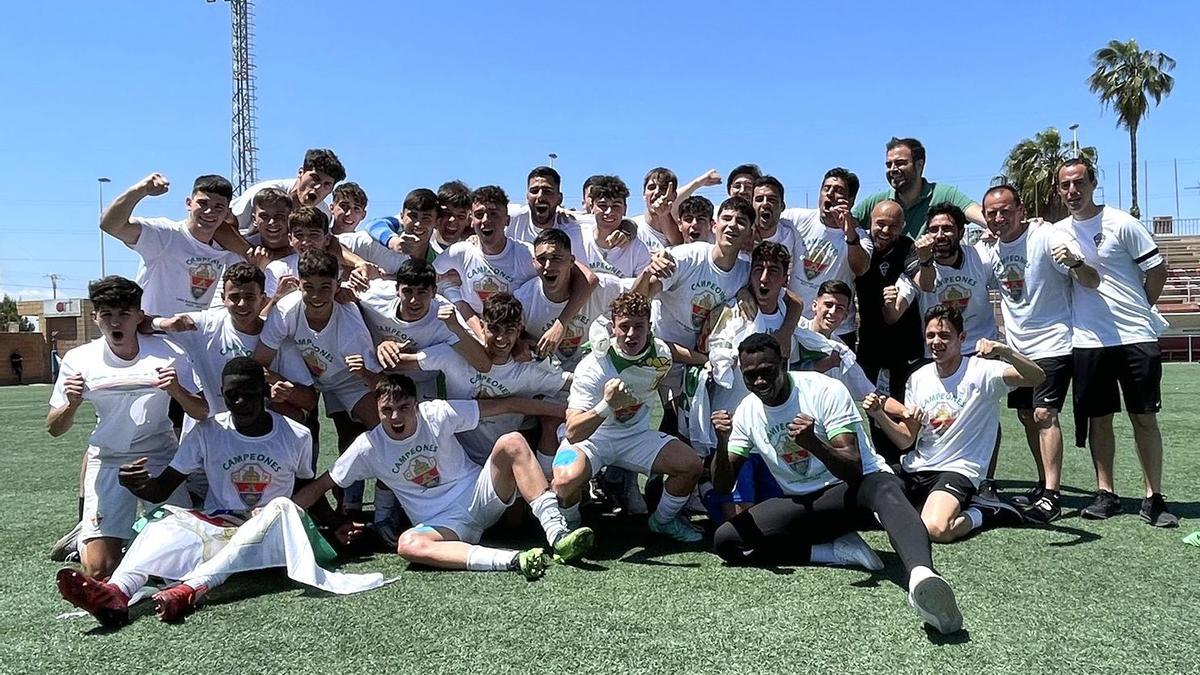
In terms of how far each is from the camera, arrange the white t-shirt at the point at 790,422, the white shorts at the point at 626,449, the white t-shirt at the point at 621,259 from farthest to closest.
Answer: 1. the white t-shirt at the point at 621,259
2. the white shorts at the point at 626,449
3. the white t-shirt at the point at 790,422

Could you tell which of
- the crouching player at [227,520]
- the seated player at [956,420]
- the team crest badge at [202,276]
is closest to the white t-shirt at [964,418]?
the seated player at [956,420]

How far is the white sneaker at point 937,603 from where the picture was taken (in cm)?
336

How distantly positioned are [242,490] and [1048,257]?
553cm

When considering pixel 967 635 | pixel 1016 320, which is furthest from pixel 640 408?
pixel 1016 320

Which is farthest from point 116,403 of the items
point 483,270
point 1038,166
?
point 1038,166

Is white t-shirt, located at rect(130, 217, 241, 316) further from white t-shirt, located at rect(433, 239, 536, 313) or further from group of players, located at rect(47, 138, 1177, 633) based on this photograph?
white t-shirt, located at rect(433, 239, 536, 313)

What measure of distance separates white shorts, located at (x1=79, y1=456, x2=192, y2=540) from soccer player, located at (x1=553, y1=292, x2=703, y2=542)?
232 cm

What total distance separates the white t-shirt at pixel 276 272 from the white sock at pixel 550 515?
8.02 feet

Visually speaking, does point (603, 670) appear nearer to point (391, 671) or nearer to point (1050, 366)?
point (391, 671)

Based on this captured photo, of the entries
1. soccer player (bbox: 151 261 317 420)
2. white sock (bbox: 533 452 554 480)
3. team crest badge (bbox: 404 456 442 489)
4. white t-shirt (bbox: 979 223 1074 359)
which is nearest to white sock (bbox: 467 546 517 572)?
team crest badge (bbox: 404 456 442 489)

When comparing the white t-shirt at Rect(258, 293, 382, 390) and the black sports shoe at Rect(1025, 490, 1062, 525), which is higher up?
the white t-shirt at Rect(258, 293, 382, 390)

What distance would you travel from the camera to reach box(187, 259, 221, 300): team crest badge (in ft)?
19.1

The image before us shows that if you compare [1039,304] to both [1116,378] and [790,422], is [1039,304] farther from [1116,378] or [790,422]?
[790,422]

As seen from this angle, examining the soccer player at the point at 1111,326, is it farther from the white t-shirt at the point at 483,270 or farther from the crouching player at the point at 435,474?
the crouching player at the point at 435,474
